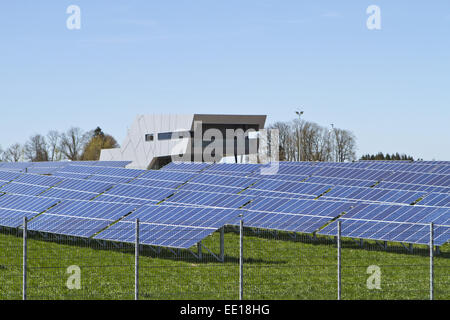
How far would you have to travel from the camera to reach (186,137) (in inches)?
3551

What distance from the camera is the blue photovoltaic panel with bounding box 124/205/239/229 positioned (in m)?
22.7

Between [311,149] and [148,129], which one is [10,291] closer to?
[148,129]

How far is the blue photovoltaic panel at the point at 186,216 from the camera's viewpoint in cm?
2272

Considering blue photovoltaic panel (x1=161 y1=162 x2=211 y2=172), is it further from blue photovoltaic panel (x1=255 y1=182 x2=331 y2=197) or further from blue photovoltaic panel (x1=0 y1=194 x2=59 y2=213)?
blue photovoltaic panel (x1=0 y1=194 x2=59 y2=213)

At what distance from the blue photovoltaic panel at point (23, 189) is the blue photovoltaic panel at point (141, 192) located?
3.92m

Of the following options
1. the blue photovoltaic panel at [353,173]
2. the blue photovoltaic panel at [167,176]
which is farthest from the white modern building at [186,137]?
the blue photovoltaic panel at [167,176]

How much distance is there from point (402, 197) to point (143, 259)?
46.3 feet

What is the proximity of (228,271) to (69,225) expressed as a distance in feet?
26.1

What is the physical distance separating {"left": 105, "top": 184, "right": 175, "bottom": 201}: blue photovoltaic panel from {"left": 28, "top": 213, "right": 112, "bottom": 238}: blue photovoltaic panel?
7.21 metres

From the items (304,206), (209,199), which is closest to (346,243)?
(304,206)

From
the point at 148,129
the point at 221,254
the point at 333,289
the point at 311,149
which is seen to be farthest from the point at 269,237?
the point at 311,149

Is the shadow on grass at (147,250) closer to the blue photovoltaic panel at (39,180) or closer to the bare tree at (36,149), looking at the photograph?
the blue photovoltaic panel at (39,180)

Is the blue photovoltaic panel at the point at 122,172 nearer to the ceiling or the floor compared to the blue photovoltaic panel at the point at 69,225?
nearer to the ceiling
